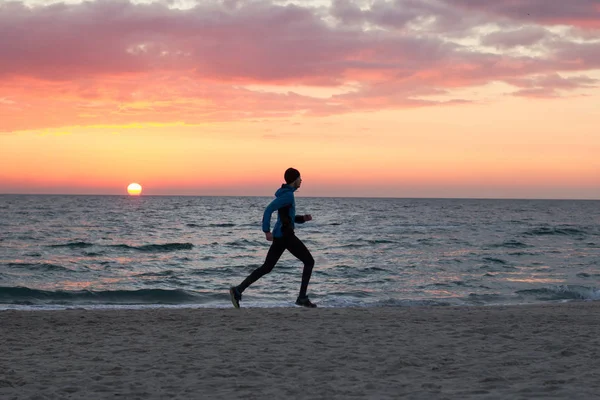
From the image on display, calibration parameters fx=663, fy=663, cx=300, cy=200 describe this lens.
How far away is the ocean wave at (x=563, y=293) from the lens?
16.1 m

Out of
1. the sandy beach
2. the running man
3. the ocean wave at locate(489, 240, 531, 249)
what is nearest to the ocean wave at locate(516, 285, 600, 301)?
the sandy beach

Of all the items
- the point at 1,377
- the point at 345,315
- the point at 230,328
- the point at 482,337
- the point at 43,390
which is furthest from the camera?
the point at 345,315

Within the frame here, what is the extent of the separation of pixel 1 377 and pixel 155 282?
519 inches

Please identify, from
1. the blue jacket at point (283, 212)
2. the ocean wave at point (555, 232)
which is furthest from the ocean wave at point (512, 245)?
the blue jacket at point (283, 212)

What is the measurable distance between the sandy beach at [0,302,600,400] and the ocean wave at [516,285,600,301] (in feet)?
19.1

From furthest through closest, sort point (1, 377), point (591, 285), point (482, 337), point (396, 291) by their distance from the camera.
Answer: point (591, 285) < point (396, 291) < point (482, 337) < point (1, 377)

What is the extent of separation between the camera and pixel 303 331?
8.58 m

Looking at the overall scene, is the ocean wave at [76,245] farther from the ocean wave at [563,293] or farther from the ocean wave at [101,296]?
the ocean wave at [563,293]

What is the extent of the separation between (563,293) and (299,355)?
38.7 feet

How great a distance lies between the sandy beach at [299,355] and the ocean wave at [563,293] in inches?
229

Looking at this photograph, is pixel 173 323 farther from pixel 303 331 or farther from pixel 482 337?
pixel 482 337

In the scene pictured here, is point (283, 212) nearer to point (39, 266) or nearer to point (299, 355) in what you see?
Answer: point (299, 355)

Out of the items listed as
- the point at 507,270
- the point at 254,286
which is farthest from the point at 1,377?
the point at 507,270

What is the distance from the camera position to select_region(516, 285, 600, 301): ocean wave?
16.1 m
